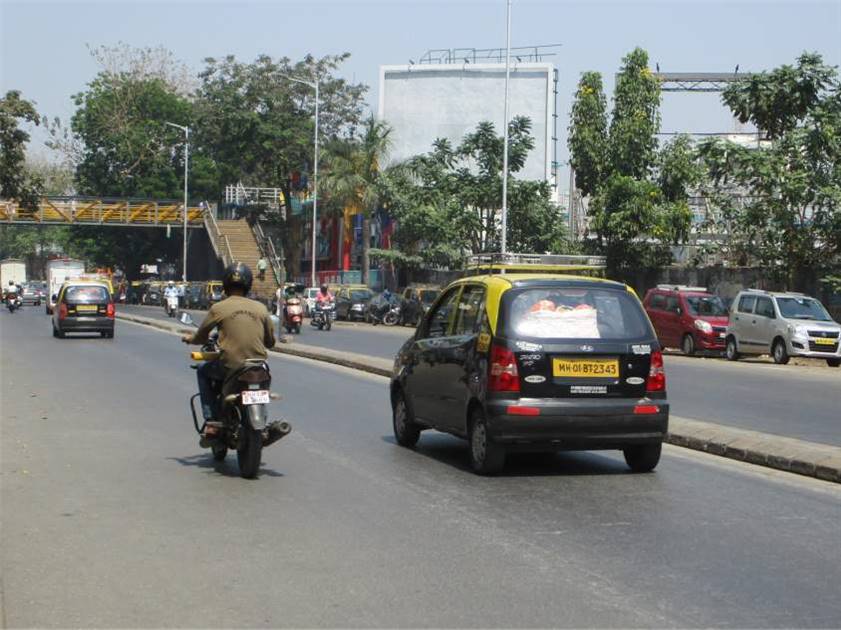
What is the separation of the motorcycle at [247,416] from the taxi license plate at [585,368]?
2206 mm

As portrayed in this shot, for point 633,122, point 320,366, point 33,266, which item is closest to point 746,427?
point 320,366

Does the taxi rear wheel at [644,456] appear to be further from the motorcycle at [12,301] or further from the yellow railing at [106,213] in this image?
the yellow railing at [106,213]

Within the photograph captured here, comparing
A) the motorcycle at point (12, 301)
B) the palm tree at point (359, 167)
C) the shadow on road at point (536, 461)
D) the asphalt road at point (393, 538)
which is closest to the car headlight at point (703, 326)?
the asphalt road at point (393, 538)

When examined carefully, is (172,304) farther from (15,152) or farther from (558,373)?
(558,373)

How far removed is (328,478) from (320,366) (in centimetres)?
1575

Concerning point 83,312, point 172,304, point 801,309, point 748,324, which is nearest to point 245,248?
point 172,304

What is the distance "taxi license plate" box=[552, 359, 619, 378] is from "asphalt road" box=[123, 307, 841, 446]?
13.2 feet

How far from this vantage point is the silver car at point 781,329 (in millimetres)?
31312

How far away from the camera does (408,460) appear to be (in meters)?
12.3

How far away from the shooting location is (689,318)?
35.1 metres

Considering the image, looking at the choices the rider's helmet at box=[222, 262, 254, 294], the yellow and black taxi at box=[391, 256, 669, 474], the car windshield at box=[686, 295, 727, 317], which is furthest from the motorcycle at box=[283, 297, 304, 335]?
the rider's helmet at box=[222, 262, 254, 294]

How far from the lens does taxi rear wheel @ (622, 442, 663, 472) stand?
453 inches

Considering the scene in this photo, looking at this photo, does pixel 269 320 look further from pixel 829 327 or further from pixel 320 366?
pixel 829 327

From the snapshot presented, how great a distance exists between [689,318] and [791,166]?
7.42m
